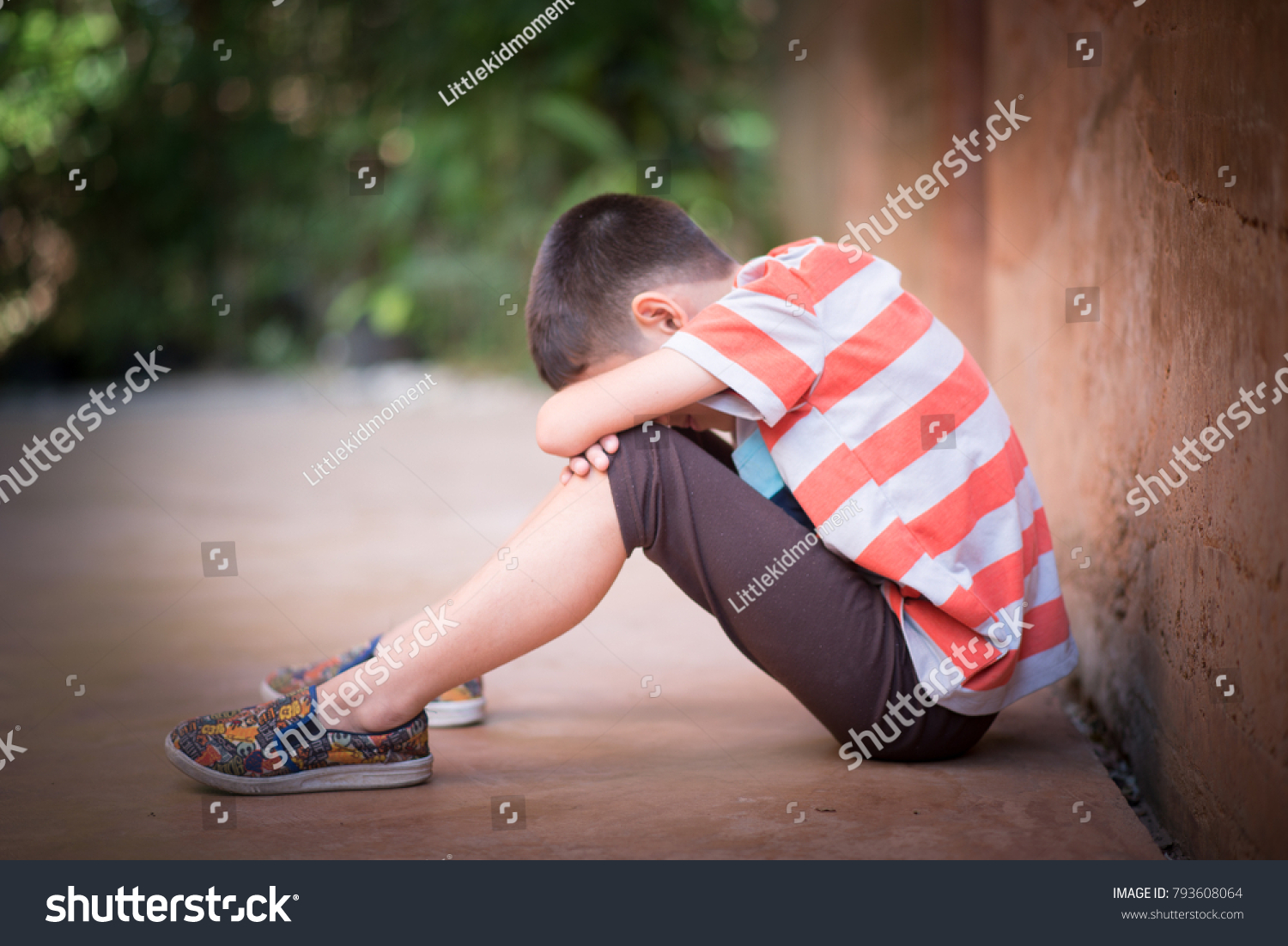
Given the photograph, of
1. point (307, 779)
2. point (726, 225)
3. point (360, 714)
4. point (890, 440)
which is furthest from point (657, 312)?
point (726, 225)

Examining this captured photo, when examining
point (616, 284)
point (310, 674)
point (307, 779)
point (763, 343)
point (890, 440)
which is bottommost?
point (307, 779)

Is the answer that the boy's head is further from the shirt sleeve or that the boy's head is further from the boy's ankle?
→ the boy's ankle

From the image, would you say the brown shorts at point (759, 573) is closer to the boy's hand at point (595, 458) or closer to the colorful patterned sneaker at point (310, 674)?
the boy's hand at point (595, 458)

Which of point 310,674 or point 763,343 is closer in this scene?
point 763,343

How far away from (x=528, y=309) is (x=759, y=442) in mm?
347

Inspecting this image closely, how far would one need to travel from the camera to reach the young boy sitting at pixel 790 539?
1335 mm

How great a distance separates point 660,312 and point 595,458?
237mm

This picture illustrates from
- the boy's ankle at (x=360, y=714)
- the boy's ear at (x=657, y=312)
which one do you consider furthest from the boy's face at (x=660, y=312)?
the boy's ankle at (x=360, y=714)

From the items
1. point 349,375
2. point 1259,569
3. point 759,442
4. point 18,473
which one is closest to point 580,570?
point 759,442

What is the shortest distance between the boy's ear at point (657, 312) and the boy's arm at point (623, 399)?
132mm

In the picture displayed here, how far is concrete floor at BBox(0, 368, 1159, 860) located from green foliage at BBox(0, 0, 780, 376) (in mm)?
3451

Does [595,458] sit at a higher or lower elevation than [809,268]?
lower

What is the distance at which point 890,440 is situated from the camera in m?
1.36

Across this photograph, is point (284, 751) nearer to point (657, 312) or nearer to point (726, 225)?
point (657, 312)
